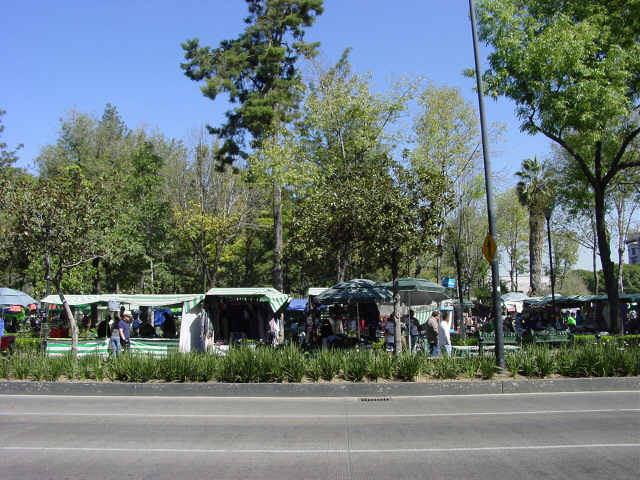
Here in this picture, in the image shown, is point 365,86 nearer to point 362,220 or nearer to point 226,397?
point 362,220

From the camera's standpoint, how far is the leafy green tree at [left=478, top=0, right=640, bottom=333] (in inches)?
678

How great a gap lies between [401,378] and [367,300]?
17.3 feet

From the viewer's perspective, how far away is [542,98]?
715 inches

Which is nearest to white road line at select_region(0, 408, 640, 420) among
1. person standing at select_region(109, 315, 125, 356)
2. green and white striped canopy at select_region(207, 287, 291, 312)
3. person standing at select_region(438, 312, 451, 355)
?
person standing at select_region(438, 312, 451, 355)

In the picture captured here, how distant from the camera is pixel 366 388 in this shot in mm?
12781

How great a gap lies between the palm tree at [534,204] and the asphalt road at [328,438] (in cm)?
3288

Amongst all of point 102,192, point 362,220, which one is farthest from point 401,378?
point 102,192

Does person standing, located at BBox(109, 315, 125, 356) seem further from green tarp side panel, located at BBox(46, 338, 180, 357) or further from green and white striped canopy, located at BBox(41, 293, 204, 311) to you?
green and white striped canopy, located at BBox(41, 293, 204, 311)

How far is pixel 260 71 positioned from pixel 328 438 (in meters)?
24.0

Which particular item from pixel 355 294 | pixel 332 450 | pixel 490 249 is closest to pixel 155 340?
pixel 355 294

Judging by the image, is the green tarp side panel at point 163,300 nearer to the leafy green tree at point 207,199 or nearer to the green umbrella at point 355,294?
the green umbrella at point 355,294

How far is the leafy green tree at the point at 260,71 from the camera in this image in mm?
27781

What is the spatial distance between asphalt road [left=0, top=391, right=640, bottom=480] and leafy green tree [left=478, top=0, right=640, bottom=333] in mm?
8983

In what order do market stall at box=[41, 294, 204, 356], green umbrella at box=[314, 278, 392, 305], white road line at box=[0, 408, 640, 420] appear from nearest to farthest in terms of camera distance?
white road line at box=[0, 408, 640, 420] → green umbrella at box=[314, 278, 392, 305] → market stall at box=[41, 294, 204, 356]
